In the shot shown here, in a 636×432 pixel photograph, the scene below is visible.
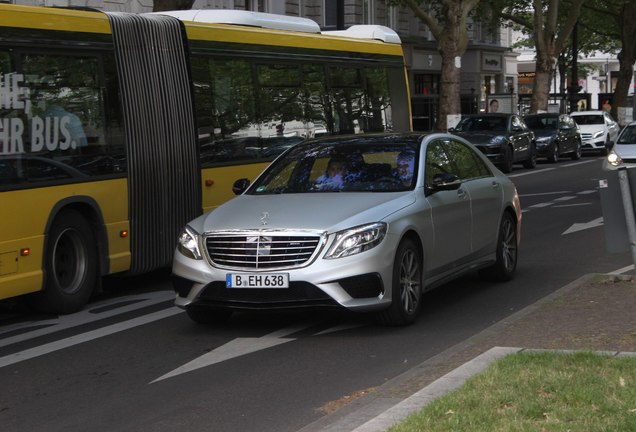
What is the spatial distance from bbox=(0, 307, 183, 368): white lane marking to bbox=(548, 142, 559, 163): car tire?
2900 cm

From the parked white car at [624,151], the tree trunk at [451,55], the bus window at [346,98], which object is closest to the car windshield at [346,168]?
the bus window at [346,98]

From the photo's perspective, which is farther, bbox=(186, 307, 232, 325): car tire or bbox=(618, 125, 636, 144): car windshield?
bbox=(618, 125, 636, 144): car windshield

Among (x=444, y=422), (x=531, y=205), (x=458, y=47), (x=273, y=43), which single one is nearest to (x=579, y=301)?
(x=444, y=422)

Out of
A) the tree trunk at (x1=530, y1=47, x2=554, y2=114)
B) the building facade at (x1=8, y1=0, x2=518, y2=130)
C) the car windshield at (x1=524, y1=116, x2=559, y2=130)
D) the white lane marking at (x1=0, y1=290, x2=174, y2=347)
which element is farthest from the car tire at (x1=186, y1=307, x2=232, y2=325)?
the tree trunk at (x1=530, y1=47, x2=554, y2=114)

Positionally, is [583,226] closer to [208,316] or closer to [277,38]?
[277,38]

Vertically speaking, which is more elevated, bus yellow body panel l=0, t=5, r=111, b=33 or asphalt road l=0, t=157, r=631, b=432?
bus yellow body panel l=0, t=5, r=111, b=33

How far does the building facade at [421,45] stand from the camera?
40688mm

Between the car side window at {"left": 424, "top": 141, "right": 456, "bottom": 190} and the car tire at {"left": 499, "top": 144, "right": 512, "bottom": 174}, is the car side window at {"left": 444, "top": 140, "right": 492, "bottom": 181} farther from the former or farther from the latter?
the car tire at {"left": 499, "top": 144, "right": 512, "bottom": 174}

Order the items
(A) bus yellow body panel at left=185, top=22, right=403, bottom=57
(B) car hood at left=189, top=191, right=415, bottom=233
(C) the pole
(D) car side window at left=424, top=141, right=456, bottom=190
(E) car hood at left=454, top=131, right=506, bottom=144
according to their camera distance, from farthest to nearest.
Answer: (E) car hood at left=454, top=131, right=506, bottom=144 → (A) bus yellow body panel at left=185, top=22, right=403, bottom=57 → (D) car side window at left=424, top=141, right=456, bottom=190 → (C) the pole → (B) car hood at left=189, top=191, right=415, bottom=233

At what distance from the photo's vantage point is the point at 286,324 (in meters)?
10.1

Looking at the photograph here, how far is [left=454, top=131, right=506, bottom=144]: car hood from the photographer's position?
32922 mm

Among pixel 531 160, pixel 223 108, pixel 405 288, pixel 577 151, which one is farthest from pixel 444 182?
pixel 577 151

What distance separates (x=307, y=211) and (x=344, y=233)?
50cm

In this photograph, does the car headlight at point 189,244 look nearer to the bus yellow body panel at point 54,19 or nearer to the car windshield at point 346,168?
the car windshield at point 346,168
